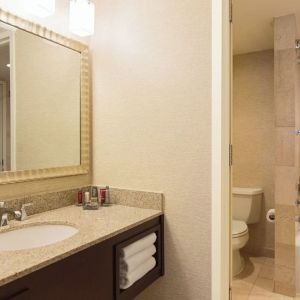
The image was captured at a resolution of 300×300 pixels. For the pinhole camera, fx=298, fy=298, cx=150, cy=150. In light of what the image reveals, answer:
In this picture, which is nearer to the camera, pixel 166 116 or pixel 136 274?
pixel 136 274

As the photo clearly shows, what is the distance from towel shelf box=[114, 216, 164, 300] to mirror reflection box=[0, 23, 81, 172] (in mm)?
629

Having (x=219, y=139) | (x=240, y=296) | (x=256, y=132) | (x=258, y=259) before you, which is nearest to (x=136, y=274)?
(x=219, y=139)

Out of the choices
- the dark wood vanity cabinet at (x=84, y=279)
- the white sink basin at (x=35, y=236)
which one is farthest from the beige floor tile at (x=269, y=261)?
the white sink basin at (x=35, y=236)

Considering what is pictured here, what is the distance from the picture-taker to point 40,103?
63.8 inches

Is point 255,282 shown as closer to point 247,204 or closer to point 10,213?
point 247,204

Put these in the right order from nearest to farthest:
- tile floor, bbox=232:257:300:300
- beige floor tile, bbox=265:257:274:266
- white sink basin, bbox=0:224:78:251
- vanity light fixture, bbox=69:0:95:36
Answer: white sink basin, bbox=0:224:78:251, vanity light fixture, bbox=69:0:95:36, tile floor, bbox=232:257:300:300, beige floor tile, bbox=265:257:274:266

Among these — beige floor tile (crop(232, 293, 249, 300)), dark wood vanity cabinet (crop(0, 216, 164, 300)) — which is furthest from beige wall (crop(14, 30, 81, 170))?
beige floor tile (crop(232, 293, 249, 300))

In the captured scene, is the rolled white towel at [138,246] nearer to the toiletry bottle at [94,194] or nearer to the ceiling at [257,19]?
the toiletry bottle at [94,194]

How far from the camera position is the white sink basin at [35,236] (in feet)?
4.21

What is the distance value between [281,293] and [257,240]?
0.83 meters

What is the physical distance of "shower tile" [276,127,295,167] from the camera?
2.30 meters

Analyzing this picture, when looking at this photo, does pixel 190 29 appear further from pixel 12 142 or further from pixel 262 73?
pixel 262 73

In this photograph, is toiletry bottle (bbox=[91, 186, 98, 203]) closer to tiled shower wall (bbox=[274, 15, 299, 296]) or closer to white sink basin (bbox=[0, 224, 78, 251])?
white sink basin (bbox=[0, 224, 78, 251])

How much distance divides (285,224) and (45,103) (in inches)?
76.6
